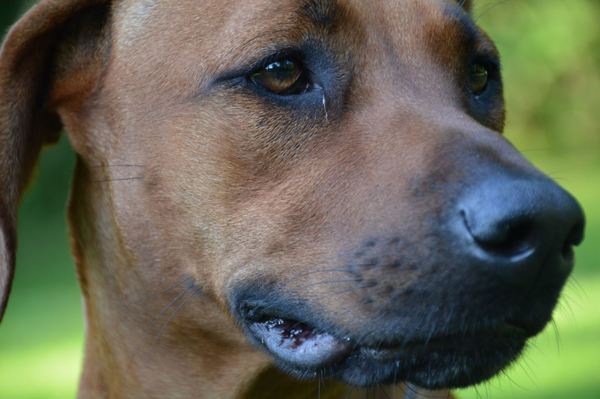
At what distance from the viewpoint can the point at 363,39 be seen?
3.71 meters

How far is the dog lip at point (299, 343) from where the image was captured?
134 inches

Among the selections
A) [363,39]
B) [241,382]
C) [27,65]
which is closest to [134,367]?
[241,382]

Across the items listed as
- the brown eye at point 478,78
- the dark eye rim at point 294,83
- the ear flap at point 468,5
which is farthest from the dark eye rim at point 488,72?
the dark eye rim at point 294,83

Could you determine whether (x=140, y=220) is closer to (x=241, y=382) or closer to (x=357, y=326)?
(x=241, y=382)

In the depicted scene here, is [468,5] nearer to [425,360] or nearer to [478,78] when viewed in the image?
[478,78]

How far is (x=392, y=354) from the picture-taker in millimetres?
3303

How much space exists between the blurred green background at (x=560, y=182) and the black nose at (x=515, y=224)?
2.09 ft

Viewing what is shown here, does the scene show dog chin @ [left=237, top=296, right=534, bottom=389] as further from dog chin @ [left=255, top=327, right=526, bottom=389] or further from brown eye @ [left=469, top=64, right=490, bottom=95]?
brown eye @ [left=469, top=64, right=490, bottom=95]

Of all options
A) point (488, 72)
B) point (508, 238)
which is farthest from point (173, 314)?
point (488, 72)

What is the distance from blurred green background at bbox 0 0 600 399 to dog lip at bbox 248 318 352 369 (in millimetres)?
605

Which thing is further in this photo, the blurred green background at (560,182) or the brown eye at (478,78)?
the blurred green background at (560,182)

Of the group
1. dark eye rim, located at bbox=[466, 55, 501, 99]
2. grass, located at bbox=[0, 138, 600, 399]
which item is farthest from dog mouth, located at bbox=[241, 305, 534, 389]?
dark eye rim, located at bbox=[466, 55, 501, 99]

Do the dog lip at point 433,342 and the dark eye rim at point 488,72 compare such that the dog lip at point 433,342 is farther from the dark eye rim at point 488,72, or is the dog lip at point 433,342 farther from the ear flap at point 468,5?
the ear flap at point 468,5

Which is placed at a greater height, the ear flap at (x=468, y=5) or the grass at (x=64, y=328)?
the ear flap at (x=468, y=5)
